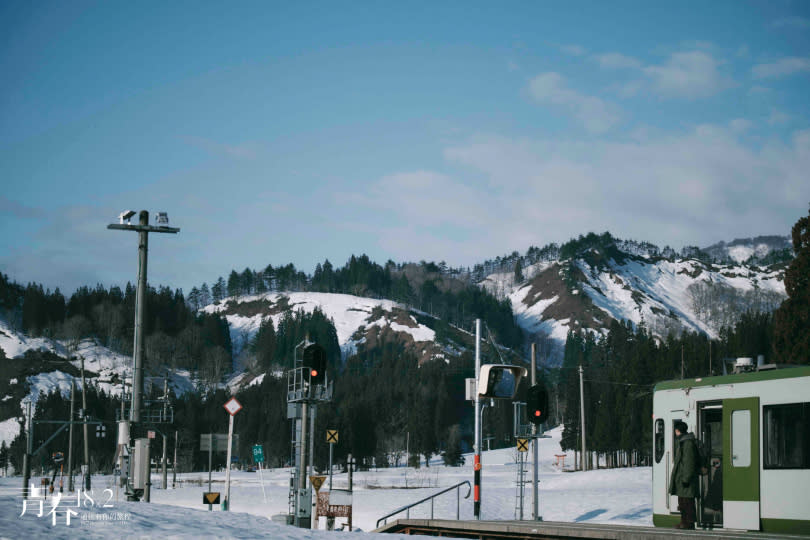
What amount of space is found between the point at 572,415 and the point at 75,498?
313 feet

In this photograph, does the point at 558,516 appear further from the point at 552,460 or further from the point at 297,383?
the point at 552,460

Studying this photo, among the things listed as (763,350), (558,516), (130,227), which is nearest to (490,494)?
(558,516)

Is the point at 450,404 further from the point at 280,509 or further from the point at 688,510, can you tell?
the point at 688,510

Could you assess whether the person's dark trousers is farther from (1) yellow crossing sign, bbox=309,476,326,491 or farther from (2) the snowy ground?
(1) yellow crossing sign, bbox=309,476,326,491

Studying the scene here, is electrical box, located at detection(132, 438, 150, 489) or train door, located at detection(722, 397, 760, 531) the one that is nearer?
train door, located at detection(722, 397, 760, 531)

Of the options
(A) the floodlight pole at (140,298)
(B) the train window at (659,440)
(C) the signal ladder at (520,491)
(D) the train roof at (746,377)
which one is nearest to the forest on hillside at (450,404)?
(C) the signal ladder at (520,491)

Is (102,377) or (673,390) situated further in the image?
(102,377)

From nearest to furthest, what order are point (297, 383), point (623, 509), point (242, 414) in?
point (297, 383), point (623, 509), point (242, 414)

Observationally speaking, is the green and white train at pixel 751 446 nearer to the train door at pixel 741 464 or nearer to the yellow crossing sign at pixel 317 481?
the train door at pixel 741 464

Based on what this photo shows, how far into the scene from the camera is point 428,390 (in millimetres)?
146375

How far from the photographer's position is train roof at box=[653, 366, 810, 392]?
53.6ft

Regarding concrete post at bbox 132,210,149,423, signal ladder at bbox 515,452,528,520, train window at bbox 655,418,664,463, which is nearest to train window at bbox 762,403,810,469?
train window at bbox 655,418,664,463

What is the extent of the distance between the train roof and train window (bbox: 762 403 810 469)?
0.54m

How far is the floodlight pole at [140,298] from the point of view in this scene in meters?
30.3
